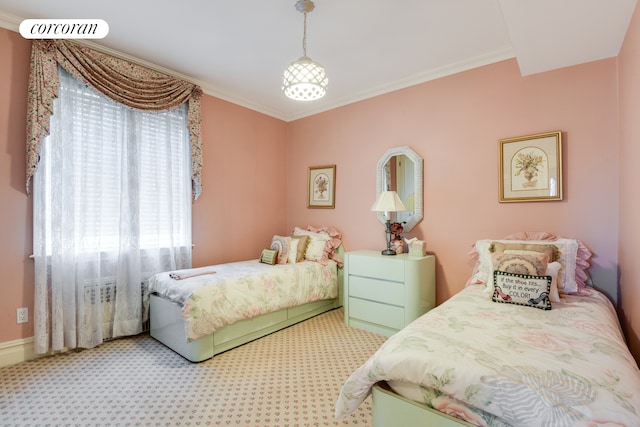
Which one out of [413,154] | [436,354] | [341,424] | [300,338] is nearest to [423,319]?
[436,354]

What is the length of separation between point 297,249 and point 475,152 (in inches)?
82.0

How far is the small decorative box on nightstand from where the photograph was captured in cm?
277

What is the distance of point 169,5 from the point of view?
7.04 feet

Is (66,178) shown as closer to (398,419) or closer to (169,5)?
(169,5)

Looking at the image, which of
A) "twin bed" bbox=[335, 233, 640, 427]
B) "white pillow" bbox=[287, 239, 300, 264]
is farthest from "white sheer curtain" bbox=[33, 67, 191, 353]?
"twin bed" bbox=[335, 233, 640, 427]

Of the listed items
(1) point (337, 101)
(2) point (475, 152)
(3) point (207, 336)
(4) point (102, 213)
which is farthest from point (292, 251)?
(2) point (475, 152)

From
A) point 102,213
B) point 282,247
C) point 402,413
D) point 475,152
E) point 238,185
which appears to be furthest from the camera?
point 238,185

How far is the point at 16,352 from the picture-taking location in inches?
92.3

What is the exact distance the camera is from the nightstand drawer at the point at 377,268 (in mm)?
2828

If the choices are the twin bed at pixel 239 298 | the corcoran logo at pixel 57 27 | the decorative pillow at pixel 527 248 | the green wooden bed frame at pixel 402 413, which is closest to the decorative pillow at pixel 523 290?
the decorative pillow at pixel 527 248

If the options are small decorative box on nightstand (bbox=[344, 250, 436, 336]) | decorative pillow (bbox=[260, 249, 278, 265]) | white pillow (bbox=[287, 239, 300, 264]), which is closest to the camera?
small decorative box on nightstand (bbox=[344, 250, 436, 336])

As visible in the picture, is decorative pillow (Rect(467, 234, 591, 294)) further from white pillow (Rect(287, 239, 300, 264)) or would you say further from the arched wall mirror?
white pillow (Rect(287, 239, 300, 264))

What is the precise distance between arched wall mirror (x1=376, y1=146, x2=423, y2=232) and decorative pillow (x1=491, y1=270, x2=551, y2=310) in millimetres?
1293

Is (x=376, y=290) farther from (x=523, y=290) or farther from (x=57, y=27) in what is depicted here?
(x=57, y=27)
